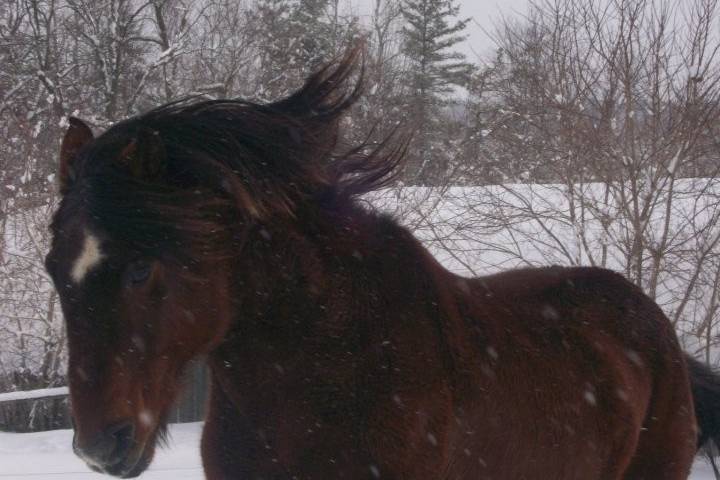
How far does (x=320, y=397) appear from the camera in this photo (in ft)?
6.97

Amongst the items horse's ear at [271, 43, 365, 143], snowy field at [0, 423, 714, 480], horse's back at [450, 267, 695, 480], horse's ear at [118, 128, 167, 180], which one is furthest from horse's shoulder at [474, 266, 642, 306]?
snowy field at [0, 423, 714, 480]

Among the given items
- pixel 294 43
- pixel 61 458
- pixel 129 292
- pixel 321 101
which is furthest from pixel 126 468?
pixel 294 43

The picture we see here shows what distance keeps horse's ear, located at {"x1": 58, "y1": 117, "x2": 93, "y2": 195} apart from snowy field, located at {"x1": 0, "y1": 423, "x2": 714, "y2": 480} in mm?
3509

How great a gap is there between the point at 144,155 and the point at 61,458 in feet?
21.7

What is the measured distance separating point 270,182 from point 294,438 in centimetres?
76

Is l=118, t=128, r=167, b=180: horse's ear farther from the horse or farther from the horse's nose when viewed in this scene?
the horse's nose

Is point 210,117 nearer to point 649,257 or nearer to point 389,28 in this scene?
point 649,257

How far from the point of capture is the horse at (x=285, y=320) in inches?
77.4

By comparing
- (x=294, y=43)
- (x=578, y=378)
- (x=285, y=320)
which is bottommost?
(x=578, y=378)

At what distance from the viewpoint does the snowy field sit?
6.66 meters

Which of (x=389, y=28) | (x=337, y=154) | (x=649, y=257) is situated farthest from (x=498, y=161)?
(x=337, y=154)

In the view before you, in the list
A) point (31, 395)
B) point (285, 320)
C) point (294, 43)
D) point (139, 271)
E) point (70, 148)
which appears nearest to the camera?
point (139, 271)

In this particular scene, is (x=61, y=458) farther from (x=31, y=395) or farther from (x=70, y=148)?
(x=70, y=148)

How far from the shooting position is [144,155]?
212cm
